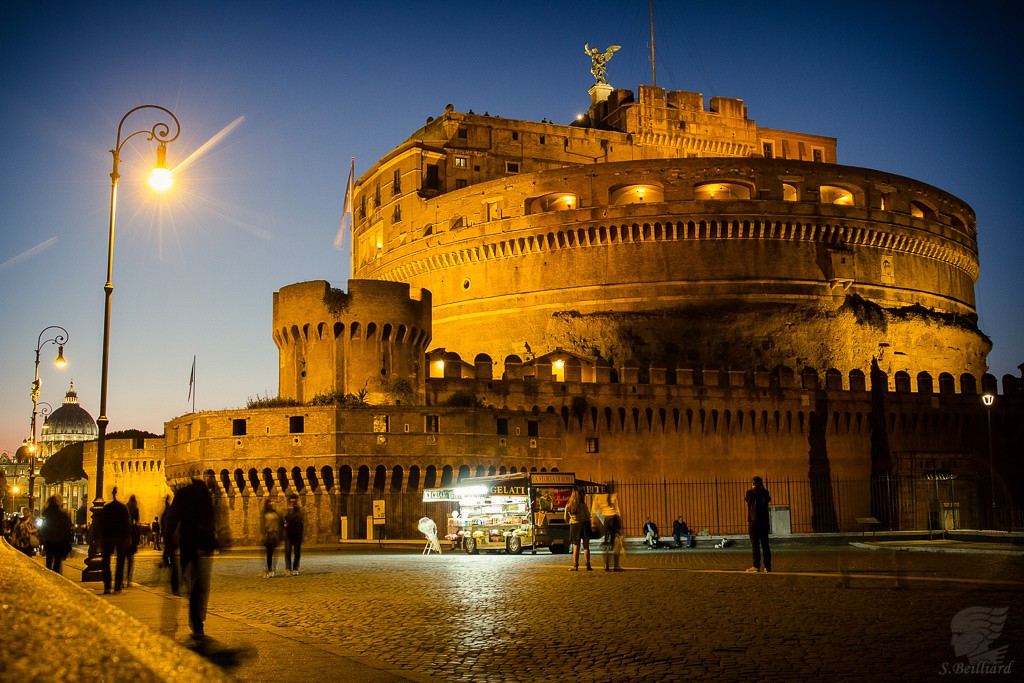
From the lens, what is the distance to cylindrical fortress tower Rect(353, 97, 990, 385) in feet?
153

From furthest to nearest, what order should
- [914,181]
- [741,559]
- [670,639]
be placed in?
[914,181] < [741,559] < [670,639]

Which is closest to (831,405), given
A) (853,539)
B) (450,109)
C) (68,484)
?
(853,539)

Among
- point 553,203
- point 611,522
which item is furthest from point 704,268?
point 611,522

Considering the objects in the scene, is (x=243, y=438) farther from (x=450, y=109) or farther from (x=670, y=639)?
(x=450, y=109)

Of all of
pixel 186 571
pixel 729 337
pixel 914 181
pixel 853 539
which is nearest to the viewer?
pixel 186 571

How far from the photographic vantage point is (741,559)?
18188 mm

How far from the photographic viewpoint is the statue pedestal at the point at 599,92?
216 feet

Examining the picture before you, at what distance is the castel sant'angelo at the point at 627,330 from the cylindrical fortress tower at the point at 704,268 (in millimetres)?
107

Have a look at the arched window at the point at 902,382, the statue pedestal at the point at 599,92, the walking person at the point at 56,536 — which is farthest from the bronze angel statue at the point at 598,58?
the walking person at the point at 56,536

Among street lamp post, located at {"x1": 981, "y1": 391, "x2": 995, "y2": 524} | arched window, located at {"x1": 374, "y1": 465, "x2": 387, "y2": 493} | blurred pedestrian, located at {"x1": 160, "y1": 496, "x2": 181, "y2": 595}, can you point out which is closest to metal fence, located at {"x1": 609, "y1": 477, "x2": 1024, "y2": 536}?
street lamp post, located at {"x1": 981, "y1": 391, "x2": 995, "y2": 524}

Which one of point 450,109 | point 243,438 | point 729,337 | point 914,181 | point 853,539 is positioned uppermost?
point 450,109

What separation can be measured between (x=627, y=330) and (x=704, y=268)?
4643mm

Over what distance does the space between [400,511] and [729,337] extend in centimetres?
2150

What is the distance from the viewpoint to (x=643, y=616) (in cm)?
948
